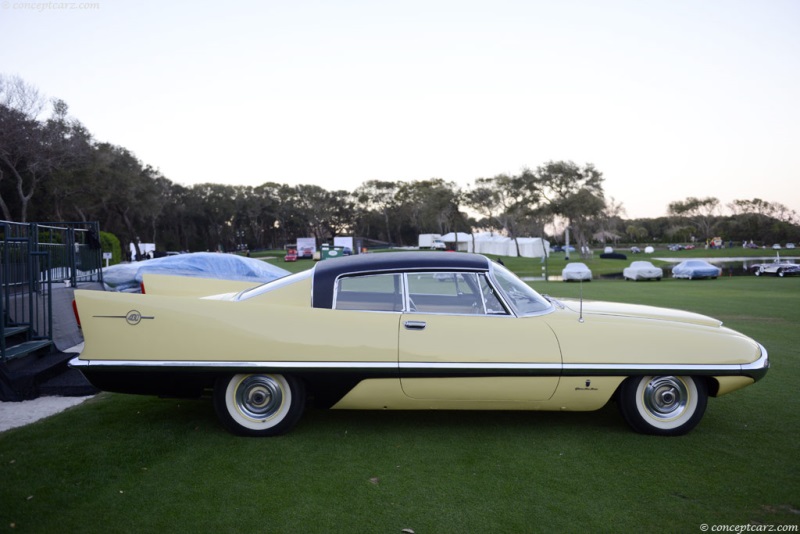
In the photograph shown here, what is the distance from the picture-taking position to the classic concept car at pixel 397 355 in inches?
168

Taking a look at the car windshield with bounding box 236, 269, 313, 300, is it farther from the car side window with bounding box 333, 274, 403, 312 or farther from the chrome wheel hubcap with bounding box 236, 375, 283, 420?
the chrome wheel hubcap with bounding box 236, 375, 283, 420

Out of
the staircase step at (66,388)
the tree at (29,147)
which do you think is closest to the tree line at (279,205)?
the tree at (29,147)

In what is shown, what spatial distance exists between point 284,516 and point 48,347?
4.78 meters

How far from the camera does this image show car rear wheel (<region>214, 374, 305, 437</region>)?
14.4 feet

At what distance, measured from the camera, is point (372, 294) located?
15.2 ft

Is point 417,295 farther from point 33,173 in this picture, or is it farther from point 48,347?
point 33,173

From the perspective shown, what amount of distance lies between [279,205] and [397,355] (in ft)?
299

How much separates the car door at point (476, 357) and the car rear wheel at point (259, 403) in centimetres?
86

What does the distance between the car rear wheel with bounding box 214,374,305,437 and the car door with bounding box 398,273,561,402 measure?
0.86 metres

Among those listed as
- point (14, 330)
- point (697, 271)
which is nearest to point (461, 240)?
point (697, 271)

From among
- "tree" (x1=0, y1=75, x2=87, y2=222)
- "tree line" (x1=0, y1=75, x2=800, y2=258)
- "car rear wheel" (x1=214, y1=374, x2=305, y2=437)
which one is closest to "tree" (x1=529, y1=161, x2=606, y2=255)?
"tree line" (x1=0, y1=75, x2=800, y2=258)

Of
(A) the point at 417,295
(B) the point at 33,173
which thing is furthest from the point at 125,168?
(A) the point at 417,295

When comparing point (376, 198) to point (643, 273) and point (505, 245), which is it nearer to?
point (505, 245)

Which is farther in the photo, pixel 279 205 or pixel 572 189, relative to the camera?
pixel 279 205
